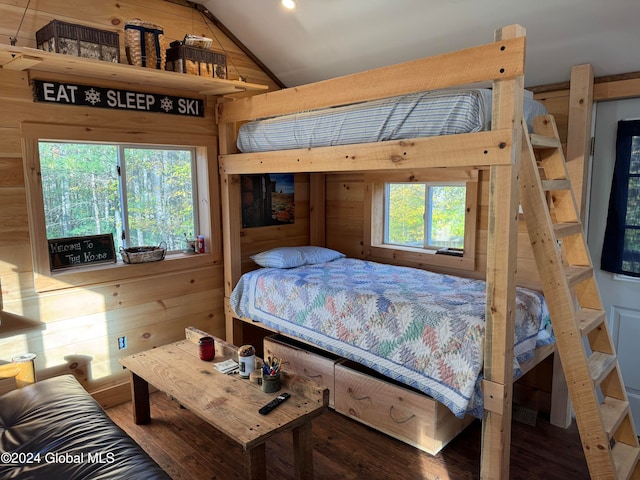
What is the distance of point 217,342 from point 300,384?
28.7 inches

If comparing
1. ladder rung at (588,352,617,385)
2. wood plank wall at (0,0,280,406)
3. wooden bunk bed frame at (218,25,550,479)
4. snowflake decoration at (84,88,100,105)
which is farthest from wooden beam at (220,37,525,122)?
ladder rung at (588,352,617,385)

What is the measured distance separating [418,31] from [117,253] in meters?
2.32

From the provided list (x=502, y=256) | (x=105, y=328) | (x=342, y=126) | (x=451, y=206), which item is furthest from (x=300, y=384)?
(x=451, y=206)

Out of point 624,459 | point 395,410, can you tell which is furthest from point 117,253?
point 624,459

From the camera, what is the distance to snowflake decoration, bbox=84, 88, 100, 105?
105 inches

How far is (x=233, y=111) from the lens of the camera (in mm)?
3074

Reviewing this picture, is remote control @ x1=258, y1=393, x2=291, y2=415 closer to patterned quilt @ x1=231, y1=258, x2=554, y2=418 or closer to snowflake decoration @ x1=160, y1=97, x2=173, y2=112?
patterned quilt @ x1=231, y1=258, x2=554, y2=418

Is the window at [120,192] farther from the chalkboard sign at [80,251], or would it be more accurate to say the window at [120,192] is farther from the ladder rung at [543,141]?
the ladder rung at [543,141]

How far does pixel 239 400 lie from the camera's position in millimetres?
2062

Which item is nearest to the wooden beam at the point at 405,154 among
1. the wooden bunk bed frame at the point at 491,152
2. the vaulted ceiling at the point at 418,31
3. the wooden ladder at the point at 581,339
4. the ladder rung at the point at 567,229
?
the wooden bunk bed frame at the point at 491,152

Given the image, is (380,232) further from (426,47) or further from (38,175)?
(38,175)

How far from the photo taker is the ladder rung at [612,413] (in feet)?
6.25

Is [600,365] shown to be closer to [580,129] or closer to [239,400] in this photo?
[580,129]

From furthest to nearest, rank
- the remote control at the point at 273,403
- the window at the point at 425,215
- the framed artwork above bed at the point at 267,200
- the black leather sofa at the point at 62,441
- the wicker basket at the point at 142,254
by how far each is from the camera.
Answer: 1. the framed artwork above bed at the point at 267,200
2. the window at the point at 425,215
3. the wicker basket at the point at 142,254
4. the remote control at the point at 273,403
5. the black leather sofa at the point at 62,441
